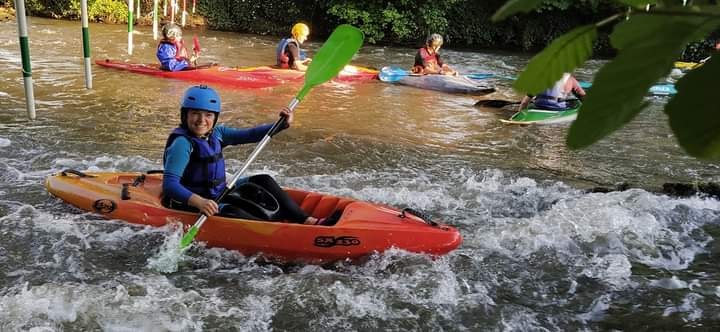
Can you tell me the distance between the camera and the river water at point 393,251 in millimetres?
3373

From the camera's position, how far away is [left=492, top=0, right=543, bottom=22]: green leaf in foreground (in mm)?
402

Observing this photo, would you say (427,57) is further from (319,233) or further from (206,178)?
(319,233)

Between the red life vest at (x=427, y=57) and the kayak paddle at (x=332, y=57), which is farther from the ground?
the kayak paddle at (x=332, y=57)

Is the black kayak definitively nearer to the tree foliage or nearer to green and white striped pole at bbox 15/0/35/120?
green and white striped pole at bbox 15/0/35/120

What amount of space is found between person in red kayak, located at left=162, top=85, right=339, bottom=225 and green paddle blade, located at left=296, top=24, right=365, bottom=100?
0.89 m

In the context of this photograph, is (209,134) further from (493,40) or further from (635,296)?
(493,40)

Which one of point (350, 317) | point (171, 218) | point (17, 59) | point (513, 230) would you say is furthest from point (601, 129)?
point (17, 59)

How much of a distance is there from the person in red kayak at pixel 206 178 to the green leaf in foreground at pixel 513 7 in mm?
3500

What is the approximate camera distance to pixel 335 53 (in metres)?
2.88

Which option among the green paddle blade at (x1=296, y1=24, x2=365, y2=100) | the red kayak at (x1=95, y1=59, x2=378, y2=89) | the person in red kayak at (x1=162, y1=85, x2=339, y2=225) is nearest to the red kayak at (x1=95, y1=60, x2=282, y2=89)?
the red kayak at (x1=95, y1=59, x2=378, y2=89)

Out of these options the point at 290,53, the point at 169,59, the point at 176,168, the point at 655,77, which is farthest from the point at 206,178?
the point at 290,53

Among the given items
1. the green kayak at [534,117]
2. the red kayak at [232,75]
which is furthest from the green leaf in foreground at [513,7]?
the red kayak at [232,75]

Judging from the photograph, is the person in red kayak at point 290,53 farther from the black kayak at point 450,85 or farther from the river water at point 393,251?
the black kayak at point 450,85

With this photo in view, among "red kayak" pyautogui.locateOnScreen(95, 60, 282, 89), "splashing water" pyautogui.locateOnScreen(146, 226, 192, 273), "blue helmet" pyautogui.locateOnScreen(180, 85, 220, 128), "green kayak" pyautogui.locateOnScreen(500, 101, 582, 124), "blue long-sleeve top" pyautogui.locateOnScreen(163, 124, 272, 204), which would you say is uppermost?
"blue helmet" pyautogui.locateOnScreen(180, 85, 220, 128)
